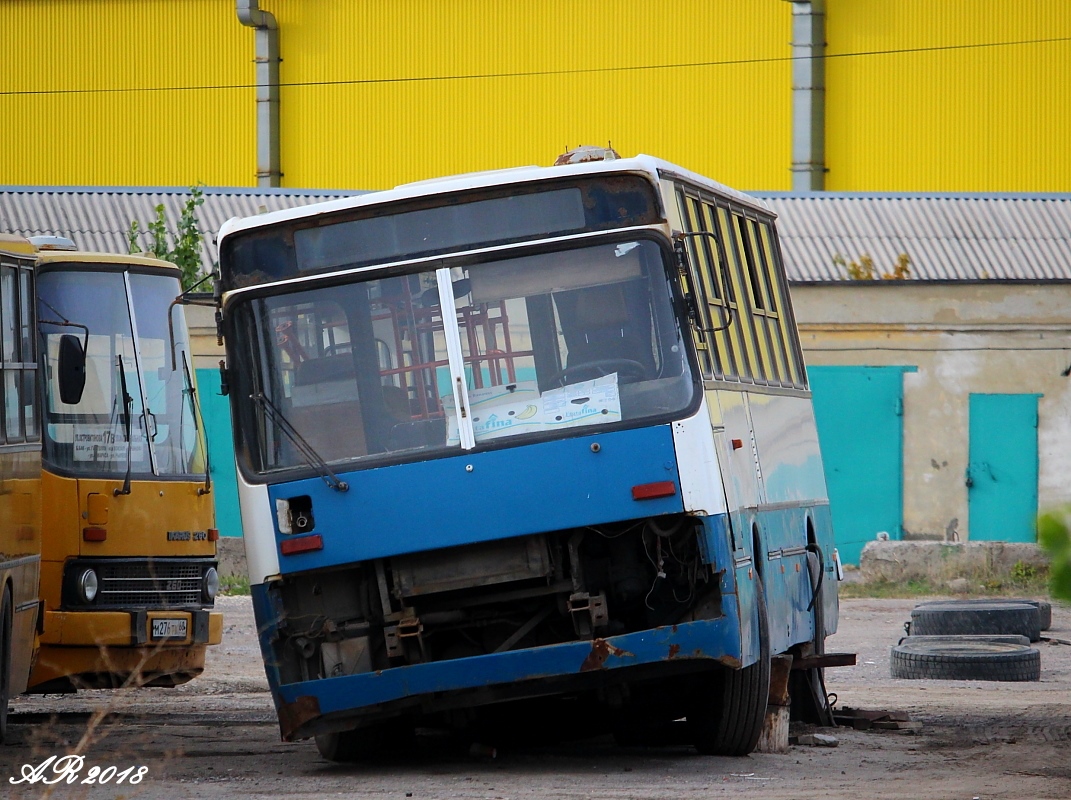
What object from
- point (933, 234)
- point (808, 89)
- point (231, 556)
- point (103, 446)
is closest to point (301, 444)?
point (103, 446)

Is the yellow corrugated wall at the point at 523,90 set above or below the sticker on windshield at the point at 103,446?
above

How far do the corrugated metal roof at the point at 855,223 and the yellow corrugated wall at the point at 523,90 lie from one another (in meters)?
6.40

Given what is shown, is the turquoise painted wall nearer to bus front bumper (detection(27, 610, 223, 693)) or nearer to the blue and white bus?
bus front bumper (detection(27, 610, 223, 693))

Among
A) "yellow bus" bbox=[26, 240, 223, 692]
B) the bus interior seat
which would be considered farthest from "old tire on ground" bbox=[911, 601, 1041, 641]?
the bus interior seat

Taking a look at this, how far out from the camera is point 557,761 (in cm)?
957

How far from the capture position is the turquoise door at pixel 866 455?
80.7 feet

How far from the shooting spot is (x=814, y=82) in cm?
3338

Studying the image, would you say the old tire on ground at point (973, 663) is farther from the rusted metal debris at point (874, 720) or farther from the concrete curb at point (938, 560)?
the concrete curb at point (938, 560)

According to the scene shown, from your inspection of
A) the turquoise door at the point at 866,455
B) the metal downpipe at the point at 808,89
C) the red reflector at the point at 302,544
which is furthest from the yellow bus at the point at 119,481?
the metal downpipe at the point at 808,89

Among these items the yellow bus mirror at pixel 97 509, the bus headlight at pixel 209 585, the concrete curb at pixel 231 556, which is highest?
the yellow bus mirror at pixel 97 509

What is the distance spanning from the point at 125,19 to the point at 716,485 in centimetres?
3135

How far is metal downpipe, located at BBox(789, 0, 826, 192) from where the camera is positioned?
1310 inches

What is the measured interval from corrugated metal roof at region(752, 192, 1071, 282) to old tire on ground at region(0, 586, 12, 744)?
1615cm

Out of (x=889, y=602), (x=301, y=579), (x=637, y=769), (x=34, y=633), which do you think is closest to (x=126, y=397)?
(x=34, y=633)
